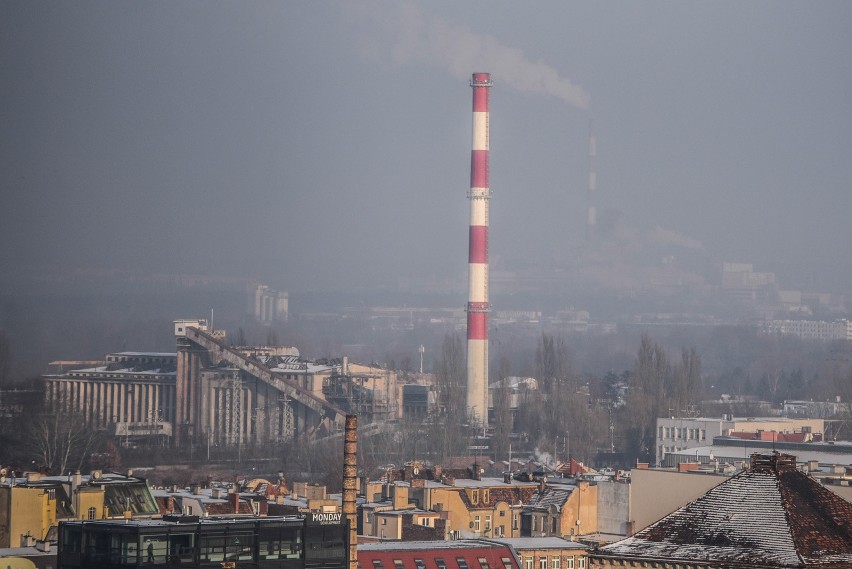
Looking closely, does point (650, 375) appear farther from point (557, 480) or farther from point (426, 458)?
point (557, 480)

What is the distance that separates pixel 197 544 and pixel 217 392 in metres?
38.0

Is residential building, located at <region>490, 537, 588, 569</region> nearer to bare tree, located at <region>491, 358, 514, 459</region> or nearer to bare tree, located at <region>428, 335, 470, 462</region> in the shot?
bare tree, located at <region>428, 335, 470, 462</region>

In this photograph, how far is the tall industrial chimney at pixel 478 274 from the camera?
55.9 meters

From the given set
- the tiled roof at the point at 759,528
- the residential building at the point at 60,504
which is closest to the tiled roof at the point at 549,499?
the residential building at the point at 60,504

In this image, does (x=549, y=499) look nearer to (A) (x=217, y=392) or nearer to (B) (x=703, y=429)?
(B) (x=703, y=429)

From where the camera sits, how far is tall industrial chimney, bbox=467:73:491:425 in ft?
183

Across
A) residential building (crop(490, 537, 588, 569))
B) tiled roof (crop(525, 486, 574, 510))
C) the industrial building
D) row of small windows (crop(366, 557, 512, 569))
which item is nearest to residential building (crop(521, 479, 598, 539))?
tiled roof (crop(525, 486, 574, 510))

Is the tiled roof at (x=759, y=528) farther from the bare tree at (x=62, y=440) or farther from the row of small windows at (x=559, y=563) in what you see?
the bare tree at (x=62, y=440)

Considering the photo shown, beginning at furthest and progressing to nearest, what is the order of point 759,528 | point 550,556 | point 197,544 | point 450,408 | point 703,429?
1. point 450,408
2. point 703,429
3. point 550,556
4. point 197,544
5. point 759,528

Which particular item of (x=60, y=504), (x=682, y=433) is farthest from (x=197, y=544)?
(x=682, y=433)

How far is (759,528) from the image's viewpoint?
41.3 ft

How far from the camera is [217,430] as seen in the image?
176ft

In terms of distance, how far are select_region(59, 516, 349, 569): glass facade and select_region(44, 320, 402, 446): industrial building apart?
111 ft

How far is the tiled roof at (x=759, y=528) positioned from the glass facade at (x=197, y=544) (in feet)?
17.0
